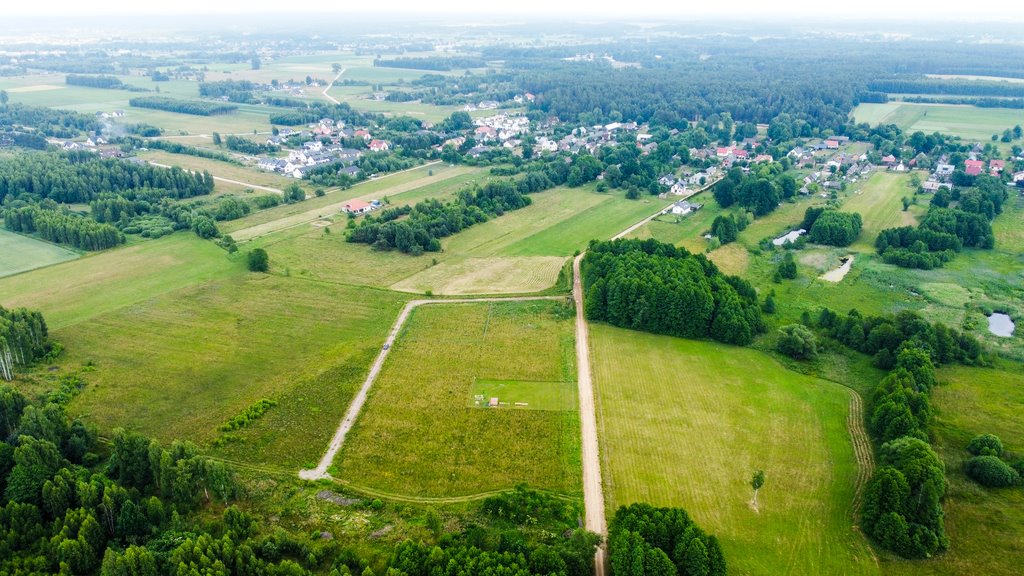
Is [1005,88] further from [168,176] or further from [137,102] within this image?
[137,102]

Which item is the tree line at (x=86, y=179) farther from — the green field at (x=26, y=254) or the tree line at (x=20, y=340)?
the tree line at (x=20, y=340)

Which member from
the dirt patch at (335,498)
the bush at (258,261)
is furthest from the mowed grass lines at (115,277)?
the dirt patch at (335,498)

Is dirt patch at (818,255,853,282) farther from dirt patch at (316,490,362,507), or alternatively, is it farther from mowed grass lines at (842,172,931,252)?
dirt patch at (316,490,362,507)

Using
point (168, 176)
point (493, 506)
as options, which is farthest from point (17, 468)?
point (168, 176)

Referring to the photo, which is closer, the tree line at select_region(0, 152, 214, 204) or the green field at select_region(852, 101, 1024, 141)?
the tree line at select_region(0, 152, 214, 204)

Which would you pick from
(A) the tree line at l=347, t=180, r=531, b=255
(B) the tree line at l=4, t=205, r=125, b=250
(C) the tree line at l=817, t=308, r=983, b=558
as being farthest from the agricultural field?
(C) the tree line at l=817, t=308, r=983, b=558

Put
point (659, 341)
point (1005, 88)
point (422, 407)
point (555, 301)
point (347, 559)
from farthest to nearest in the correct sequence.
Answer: point (1005, 88) → point (555, 301) → point (659, 341) → point (422, 407) → point (347, 559)
